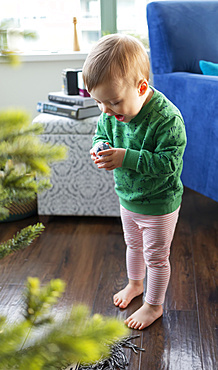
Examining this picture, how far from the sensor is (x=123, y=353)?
49.8 inches

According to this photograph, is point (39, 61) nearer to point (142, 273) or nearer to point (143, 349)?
point (142, 273)

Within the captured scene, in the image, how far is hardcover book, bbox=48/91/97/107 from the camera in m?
1.92

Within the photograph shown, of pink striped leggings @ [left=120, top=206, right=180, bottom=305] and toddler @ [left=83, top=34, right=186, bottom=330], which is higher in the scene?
toddler @ [left=83, top=34, right=186, bottom=330]

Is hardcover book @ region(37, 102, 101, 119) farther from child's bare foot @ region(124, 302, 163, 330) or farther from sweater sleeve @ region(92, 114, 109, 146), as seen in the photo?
child's bare foot @ region(124, 302, 163, 330)

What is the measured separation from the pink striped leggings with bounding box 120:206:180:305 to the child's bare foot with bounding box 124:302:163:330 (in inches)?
1.0

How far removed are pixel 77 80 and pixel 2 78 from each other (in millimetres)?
720

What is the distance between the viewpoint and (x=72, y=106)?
1.94 metres

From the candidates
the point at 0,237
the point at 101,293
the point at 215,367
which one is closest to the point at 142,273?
the point at 101,293

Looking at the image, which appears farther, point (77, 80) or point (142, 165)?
point (77, 80)

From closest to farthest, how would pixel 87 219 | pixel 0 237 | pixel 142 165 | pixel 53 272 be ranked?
pixel 142 165
pixel 53 272
pixel 0 237
pixel 87 219

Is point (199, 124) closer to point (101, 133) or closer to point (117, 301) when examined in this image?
point (101, 133)

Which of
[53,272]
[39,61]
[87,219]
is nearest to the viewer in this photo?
[53,272]

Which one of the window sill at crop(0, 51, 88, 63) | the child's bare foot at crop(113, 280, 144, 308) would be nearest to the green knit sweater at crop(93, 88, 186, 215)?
the child's bare foot at crop(113, 280, 144, 308)

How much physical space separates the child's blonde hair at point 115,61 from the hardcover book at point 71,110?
0.83 m
